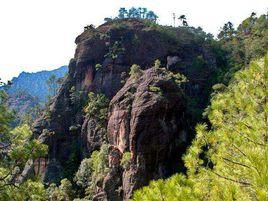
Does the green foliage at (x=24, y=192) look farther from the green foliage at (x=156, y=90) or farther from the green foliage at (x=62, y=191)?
the green foliage at (x=62, y=191)

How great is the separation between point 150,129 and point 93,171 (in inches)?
352

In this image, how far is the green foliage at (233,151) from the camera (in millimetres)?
6020

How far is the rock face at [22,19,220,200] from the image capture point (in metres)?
30.9

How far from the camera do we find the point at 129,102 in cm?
3441

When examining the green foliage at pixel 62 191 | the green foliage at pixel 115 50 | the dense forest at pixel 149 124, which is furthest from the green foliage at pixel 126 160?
the green foliage at pixel 115 50

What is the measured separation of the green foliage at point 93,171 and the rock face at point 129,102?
4.35 ft

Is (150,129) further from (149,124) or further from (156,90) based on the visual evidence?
(156,90)

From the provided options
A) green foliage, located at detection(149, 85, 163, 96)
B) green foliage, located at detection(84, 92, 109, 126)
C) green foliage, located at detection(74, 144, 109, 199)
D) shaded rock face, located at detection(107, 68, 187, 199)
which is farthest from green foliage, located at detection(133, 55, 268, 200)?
green foliage, located at detection(84, 92, 109, 126)

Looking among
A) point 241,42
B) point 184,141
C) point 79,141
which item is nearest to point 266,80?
point 184,141

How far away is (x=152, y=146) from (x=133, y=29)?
2337cm

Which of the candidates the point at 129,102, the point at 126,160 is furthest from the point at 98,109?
the point at 126,160

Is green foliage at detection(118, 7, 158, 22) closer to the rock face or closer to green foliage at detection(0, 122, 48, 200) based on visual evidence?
the rock face

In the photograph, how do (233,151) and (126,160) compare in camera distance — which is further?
(126,160)

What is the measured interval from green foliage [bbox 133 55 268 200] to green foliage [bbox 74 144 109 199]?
2485cm
